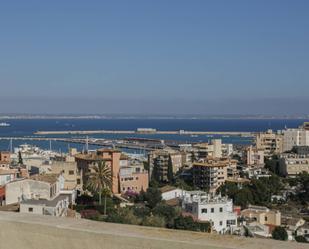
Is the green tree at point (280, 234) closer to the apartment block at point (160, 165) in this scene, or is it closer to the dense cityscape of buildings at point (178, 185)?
the dense cityscape of buildings at point (178, 185)

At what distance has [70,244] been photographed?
3.22 m

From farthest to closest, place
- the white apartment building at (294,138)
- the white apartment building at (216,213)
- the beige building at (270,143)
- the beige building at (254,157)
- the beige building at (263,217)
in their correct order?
1. the white apartment building at (294,138)
2. the beige building at (270,143)
3. the beige building at (254,157)
4. the beige building at (263,217)
5. the white apartment building at (216,213)

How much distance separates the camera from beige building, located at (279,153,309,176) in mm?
45188

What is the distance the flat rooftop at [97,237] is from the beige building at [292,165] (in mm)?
42835

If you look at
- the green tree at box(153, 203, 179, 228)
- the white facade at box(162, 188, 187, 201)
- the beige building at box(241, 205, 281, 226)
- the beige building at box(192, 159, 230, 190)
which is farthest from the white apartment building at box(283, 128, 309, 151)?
the green tree at box(153, 203, 179, 228)

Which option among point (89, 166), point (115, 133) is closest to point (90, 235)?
point (89, 166)

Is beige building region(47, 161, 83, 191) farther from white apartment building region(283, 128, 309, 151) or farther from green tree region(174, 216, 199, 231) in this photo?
white apartment building region(283, 128, 309, 151)

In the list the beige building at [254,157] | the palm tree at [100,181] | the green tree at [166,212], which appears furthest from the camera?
the beige building at [254,157]

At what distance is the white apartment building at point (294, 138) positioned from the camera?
206ft

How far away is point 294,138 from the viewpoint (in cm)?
6400

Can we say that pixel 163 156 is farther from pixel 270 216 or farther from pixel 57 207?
pixel 57 207

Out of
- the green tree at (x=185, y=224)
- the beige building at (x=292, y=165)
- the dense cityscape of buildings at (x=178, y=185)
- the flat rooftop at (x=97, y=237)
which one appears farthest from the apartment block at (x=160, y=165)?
the flat rooftop at (x=97, y=237)

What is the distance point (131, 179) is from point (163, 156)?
12682 mm

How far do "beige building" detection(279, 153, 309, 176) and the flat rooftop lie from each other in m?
42.8
